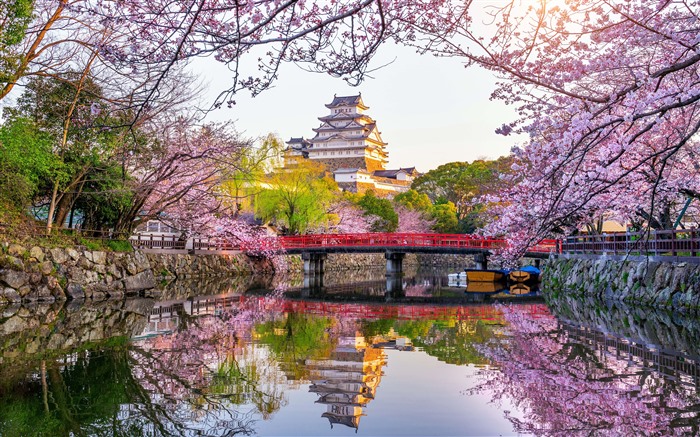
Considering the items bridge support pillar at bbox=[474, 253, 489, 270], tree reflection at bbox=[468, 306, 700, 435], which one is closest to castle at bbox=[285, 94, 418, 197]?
bridge support pillar at bbox=[474, 253, 489, 270]

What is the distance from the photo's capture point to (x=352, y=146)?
71.6 meters

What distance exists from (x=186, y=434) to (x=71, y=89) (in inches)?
570

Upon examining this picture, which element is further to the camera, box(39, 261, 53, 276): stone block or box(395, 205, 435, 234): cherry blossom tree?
box(395, 205, 435, 234): cherry blossom tree

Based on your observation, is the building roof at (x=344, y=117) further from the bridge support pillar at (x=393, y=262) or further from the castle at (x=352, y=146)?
the bridge support pillar at (x=393, y=262)

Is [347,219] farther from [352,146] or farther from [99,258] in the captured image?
[352,146]

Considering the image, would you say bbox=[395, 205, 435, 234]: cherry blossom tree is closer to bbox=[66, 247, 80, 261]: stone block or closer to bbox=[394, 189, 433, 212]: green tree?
bbox=[394, 189, 433, 212]: green tree

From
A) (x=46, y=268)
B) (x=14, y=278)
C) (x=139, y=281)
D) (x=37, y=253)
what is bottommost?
(x=139, y=281)

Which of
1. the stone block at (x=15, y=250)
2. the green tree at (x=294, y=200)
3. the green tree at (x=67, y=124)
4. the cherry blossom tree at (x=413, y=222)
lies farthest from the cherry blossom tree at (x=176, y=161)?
the cherry blossom tree at (x=413, y=222)

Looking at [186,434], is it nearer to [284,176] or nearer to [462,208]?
[284,176]

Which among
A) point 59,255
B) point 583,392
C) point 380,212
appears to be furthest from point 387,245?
point 583,392

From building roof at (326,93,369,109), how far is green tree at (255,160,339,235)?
34544 millimetres

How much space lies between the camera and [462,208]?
53125 millimetres

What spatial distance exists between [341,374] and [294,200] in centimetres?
3070

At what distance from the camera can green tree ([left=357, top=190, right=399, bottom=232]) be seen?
153ft
